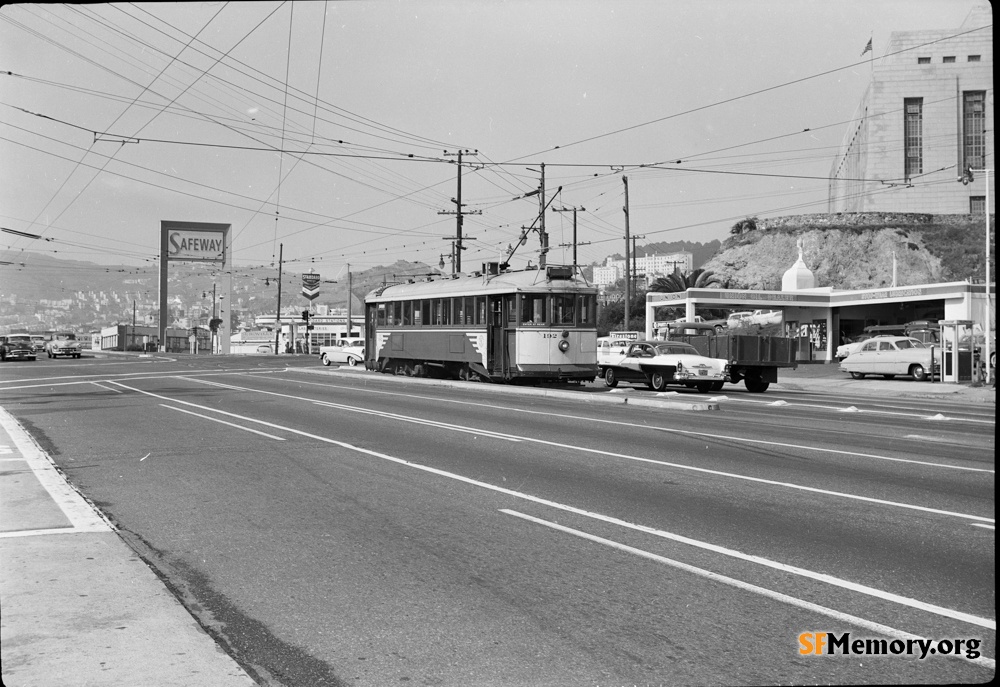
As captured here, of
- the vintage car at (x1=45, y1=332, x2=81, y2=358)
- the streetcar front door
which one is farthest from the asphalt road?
the vintage car at (x1=45, y1=332, x2=81, y2=358)

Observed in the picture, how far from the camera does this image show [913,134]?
92938 millimetres

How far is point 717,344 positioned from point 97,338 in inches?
4379

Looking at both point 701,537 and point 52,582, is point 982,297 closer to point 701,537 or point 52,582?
point 701,537

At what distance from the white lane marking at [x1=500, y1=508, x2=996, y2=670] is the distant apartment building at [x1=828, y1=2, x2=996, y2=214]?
78463 mm

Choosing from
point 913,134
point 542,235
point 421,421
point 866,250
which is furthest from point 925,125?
point 421,421

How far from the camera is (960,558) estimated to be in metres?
6.20

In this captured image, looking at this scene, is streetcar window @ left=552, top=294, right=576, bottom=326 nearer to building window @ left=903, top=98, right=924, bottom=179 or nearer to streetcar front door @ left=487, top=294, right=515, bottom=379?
streetcar front door @ left=487, top=294, right=515, bottom=379

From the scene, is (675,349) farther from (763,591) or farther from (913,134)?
(913,134)

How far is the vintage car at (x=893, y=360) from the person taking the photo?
3450 cm

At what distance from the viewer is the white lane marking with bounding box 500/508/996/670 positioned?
4682 millimetres

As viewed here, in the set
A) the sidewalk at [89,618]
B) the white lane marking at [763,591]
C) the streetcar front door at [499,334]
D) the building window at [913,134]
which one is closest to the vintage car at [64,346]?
the streetcar front door at [499,334]

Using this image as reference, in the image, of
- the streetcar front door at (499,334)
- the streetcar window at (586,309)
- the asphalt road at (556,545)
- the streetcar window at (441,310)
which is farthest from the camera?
the streetcar window at (441,310)

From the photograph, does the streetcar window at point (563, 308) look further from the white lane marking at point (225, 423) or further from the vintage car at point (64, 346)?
the vintage car at point (64, 346)

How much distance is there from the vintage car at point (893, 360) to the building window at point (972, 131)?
54.1 meters
